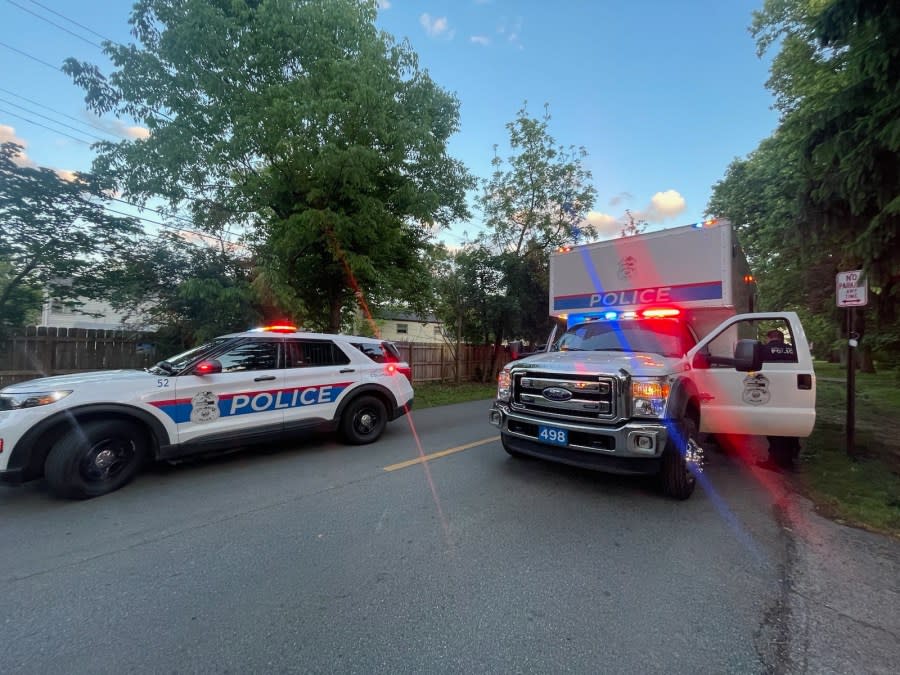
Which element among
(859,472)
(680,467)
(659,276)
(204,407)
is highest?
(659,276)

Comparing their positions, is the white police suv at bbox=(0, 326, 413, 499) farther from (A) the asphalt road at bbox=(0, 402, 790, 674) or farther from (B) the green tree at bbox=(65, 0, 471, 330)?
(B) the green tree at bbox=(65, 0, 471, 330)

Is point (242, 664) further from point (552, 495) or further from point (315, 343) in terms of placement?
point (315, 343)

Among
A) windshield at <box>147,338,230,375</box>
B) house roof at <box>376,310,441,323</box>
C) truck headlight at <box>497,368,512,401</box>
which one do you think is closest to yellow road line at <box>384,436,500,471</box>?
truck headlight at <box>497,368,512,401</box>

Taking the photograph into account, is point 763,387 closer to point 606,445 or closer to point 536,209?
point 606,445

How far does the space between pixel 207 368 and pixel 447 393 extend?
9.69 metres

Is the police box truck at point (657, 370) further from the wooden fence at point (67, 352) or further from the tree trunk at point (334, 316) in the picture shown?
the wooden fence at point (67, 352)

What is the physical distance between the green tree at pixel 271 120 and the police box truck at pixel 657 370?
4745 millimetres

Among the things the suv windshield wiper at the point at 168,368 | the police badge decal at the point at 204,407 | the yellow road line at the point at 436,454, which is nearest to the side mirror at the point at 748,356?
the yellow road line at the point at 436,454

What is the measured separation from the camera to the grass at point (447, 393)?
12052 mm

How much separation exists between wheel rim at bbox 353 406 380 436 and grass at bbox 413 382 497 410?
4054mm

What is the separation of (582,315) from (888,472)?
4136mm

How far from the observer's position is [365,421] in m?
6.76

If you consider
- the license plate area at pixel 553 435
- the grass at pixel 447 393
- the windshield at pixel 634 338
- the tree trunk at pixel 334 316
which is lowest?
the grass at pixel 447 393

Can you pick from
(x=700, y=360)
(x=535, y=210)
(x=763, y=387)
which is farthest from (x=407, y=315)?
(x=763, y=387)
